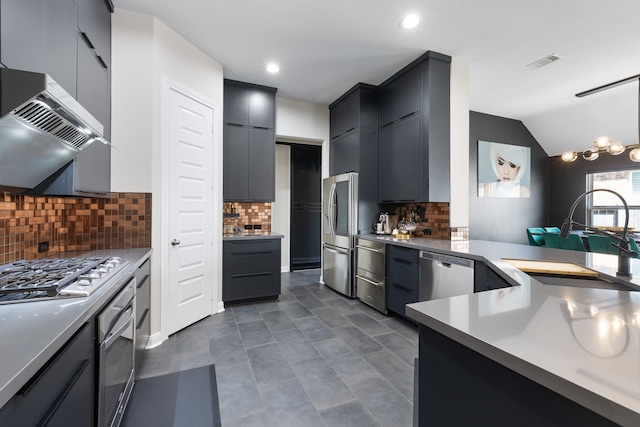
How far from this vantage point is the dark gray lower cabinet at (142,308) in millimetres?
1966

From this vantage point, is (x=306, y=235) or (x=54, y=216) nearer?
(x=54, y=216)

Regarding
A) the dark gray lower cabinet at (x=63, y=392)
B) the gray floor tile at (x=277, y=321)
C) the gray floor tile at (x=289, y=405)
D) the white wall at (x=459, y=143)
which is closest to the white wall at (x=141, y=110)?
the gray floor tile at (x=277, y=321)

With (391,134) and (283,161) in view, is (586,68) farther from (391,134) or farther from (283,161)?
(283,161)

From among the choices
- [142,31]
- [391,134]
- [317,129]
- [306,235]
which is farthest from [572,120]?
[142,31]

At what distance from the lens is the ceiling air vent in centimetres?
326

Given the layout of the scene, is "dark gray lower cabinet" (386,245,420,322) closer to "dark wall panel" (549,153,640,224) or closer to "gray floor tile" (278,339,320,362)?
"gray floor tile" (278,339,320,362)

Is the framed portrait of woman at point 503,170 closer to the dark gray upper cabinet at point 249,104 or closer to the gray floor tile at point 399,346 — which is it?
the gray floor tile at point 399,346

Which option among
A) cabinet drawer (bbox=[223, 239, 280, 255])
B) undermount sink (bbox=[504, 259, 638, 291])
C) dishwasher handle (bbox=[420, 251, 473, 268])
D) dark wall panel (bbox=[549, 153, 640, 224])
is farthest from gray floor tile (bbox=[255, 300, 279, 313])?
dark wall panel (bbox=[549, 153, 640, 224])

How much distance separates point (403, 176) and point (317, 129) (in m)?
1.86

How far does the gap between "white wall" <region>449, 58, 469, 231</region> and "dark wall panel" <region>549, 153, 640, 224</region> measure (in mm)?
4027

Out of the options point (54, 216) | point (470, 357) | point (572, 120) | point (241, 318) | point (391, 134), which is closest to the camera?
point (470, 357)

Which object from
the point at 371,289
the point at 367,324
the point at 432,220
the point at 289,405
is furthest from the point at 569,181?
the point at 289,405

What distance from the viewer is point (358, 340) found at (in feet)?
8.77

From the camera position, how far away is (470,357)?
774 millimetres
